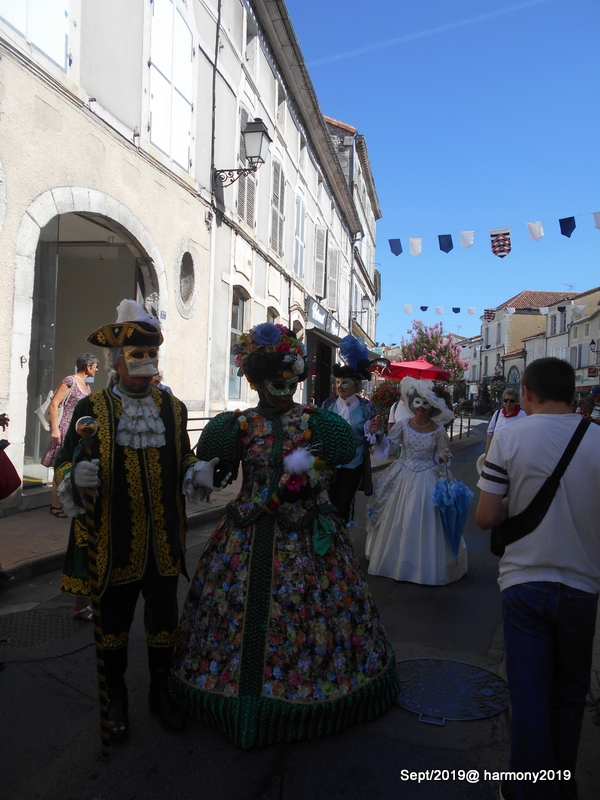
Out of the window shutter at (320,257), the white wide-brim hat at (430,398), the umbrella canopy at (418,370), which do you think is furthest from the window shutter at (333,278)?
the white wide-brim hat at (430,398)

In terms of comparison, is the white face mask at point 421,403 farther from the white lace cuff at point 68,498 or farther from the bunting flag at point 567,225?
the bunting flag at point 567,225

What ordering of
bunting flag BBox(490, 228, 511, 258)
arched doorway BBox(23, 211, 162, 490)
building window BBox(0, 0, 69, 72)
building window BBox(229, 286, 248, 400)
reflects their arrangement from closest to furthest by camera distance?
building window BBox(0, 0, 69, 72)
arched doorway BBox(23, 211, 162, 490)
building window BBox(229, 286, 248, 400)
bunting flag BBox(490, 228, 511, 258)

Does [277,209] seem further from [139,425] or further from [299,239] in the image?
[139,425]

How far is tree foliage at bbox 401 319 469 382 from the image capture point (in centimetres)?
3281

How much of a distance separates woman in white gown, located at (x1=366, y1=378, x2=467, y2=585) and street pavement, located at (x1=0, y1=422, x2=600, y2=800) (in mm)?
1143

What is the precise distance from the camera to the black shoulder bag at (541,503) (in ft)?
7.10

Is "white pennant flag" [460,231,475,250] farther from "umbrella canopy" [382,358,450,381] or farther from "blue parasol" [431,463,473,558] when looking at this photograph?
"blue parasol" [431,463,473,558]

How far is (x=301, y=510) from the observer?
285 centimetres

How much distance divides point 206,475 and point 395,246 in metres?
13.1

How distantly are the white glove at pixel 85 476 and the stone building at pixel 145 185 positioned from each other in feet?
13.9

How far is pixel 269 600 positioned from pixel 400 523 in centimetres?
275

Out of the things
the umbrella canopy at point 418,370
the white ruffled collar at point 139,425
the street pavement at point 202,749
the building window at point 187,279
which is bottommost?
the street pavement at point 202,749

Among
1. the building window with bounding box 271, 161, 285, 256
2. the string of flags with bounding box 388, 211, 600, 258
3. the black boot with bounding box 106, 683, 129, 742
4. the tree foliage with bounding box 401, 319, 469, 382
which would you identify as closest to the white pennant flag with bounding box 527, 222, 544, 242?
the string of flags with bounding box 388, 211, 600, 258

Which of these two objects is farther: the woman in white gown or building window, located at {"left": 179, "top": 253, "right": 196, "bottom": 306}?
building window, located at {"left": 179, "top": 253, "right": 196, "bottom": 306}
